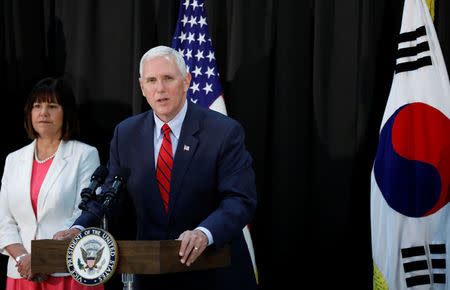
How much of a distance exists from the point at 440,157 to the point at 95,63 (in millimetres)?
2458

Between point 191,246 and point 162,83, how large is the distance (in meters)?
0.70

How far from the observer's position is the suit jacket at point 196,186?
1765mm

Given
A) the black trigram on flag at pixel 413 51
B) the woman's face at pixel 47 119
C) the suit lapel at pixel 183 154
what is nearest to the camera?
the suit lapel at pixel 183 154

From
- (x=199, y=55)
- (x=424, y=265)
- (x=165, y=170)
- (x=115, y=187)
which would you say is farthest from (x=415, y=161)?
(x=115, y=187)

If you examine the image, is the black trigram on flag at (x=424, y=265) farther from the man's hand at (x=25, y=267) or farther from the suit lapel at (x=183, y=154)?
the man's hand at (x=25, y=267)

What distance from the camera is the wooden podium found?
129 cm

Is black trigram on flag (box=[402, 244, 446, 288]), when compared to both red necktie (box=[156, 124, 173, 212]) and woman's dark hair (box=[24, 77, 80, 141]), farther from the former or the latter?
woman's dark hair (box=[24, 77, 80, 141])

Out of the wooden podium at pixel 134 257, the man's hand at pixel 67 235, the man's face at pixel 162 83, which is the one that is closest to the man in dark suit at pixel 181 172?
the man's face at pixel 162 83

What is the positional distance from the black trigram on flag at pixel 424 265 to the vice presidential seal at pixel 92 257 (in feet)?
6.48

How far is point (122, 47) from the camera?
3521 millimetres

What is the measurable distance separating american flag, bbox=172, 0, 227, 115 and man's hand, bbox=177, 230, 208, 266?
179 cm

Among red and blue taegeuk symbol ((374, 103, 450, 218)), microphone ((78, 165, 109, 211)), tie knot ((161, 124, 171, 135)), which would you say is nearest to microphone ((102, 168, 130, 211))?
microphone ((78, 165, 109, 211))

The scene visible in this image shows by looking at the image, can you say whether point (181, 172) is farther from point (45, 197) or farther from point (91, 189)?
point (45, 197)

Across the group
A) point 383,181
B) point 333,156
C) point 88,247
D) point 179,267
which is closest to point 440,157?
point 383,181
